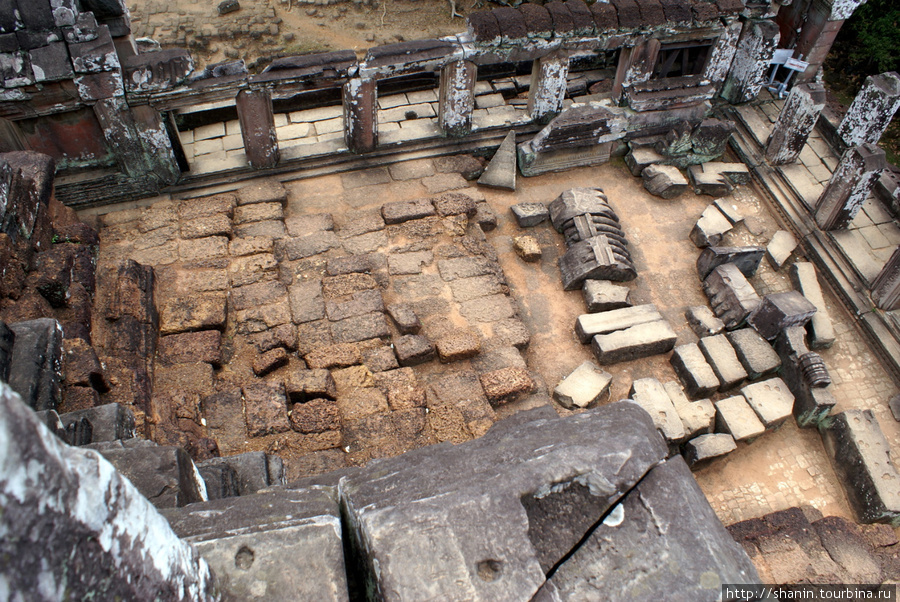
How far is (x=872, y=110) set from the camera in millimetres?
8383

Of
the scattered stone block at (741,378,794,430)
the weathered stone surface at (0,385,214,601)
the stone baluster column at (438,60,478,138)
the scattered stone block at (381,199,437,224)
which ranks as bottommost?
the scattered stone block at (741,378,794,430)

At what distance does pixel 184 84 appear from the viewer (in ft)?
23.5

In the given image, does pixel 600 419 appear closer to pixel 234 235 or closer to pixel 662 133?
pixel 234 235

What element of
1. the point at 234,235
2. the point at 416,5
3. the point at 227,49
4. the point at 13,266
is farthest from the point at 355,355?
the point at 416,5

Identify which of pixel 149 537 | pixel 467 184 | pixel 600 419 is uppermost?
pixel 149 537

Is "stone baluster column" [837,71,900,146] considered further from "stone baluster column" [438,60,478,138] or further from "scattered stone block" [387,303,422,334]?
"scattered stone block" [387,303,422,334]

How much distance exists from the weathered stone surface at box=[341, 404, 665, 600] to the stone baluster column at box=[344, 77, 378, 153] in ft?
19.1

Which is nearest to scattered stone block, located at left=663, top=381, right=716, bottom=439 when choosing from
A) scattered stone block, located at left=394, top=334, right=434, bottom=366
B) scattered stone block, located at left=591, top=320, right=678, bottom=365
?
scattered stone block, located at left=591, top=320, right=678, bottom=365

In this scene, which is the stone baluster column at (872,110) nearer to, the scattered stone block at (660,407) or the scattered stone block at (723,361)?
the scattered stone block at (723,361)

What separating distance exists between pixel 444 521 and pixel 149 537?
1.13m

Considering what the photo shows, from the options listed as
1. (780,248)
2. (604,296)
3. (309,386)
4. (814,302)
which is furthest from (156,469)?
(780,248)

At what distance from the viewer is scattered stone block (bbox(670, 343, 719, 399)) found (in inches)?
273

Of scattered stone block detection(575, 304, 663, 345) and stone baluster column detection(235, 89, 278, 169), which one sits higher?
stone baluster column detection(235, 89, 278, 169)

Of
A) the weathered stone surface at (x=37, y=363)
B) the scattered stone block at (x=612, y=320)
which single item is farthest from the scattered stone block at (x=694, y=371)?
the weathered stone surface at (x=37, y=363)
